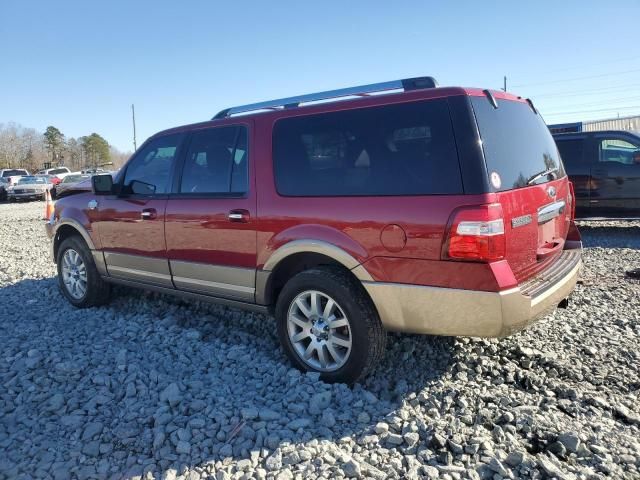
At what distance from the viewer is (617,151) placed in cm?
899

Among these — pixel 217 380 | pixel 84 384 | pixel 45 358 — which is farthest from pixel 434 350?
pixel 45 358

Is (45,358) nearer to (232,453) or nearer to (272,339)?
(272,339)

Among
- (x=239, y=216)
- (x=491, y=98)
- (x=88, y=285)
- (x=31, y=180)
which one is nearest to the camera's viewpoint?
(x=491, y=98)

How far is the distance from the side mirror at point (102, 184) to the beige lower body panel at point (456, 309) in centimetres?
301

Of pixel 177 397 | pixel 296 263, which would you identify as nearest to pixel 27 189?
pixel 296 263

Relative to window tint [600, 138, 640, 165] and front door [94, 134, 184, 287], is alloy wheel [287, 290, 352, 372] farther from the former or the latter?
window tint [600, 138, 640, 165]

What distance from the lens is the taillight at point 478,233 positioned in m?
2.82

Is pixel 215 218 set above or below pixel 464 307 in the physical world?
above

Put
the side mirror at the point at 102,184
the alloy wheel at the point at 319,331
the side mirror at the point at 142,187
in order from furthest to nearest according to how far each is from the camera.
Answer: the side mirror at the point at 102,184
the side mirror at the point at 142,187
the alloy wheel at the point at 319,331

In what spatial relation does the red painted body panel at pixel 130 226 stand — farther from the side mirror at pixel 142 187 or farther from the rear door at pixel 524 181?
the rear door at pixel 524 181

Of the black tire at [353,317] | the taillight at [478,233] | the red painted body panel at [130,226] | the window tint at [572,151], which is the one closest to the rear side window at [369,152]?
the taillight at [478,233]

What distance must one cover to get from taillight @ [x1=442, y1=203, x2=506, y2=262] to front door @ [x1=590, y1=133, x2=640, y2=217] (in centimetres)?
728

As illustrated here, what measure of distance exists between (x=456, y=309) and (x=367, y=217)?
0.79m

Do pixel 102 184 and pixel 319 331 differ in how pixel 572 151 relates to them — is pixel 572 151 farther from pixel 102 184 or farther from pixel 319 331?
pixel 102 184
